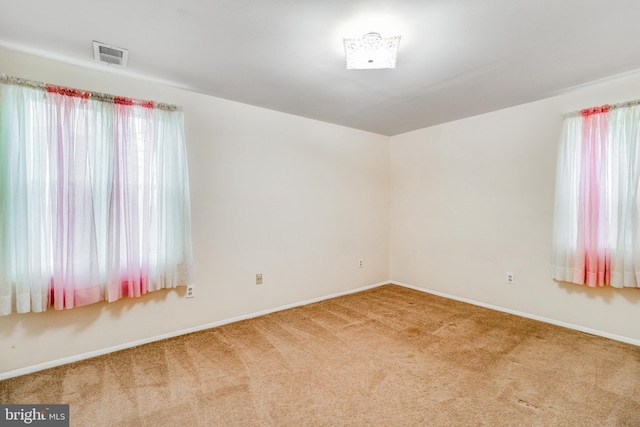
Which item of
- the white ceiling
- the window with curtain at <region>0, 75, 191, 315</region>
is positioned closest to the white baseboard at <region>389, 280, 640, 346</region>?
the white ceiling

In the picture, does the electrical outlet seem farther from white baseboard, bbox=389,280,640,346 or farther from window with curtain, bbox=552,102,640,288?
window with curtain, bbox=552,102,640,288

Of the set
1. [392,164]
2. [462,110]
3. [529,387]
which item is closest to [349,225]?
[392,164]

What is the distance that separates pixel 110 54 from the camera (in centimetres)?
222

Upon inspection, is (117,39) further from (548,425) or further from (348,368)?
(548,425)

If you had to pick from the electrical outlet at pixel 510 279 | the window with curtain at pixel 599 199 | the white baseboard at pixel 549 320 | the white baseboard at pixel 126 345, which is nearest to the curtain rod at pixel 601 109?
the window with curtain at pixel 599 199

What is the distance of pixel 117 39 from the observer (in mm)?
2033

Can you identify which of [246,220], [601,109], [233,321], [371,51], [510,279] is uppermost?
[371,51]

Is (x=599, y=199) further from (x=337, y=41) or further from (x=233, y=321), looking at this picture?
(x=233, y=321)

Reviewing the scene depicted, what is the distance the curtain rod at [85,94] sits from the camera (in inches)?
82.6

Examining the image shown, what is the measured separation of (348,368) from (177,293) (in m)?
1.83
